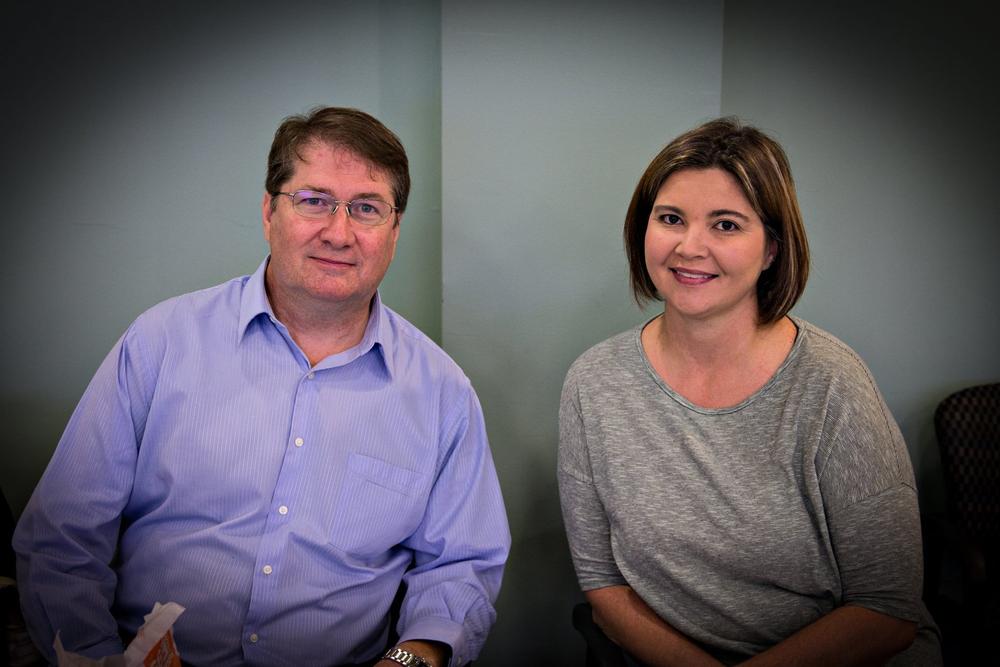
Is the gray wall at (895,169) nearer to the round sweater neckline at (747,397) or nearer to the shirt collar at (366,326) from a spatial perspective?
the round sweater neckline at (747,397)

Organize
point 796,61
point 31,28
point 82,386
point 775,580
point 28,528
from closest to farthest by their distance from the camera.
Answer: point 28,528 < point 775,580 < point 31,28 < point 82,386 < point 796,61

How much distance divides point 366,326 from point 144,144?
2.91 feet

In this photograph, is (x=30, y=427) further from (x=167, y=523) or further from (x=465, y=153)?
(x=465, y=153)

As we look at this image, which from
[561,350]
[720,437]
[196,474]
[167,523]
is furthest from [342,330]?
[720,437]

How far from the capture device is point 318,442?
5.33 feet

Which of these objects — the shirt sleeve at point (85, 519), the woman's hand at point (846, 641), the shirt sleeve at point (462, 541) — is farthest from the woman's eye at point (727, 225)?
the shirt sleeve at point (85, 519)

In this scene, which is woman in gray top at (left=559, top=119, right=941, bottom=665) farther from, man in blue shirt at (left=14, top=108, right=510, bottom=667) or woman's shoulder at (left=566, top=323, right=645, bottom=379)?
man in blue shirt at (left=14, top=108, right=510, bottom=667)

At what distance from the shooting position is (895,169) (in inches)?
95.0

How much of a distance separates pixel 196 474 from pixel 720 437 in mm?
1089

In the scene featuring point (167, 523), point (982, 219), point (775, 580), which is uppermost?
point (982, 219)

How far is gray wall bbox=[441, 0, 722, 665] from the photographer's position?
2037 mm

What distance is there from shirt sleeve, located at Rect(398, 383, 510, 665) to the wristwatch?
0.25 feet

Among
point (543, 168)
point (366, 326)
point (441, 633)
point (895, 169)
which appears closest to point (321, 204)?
point (366, 326)

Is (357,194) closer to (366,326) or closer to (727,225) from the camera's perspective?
(366,326)
